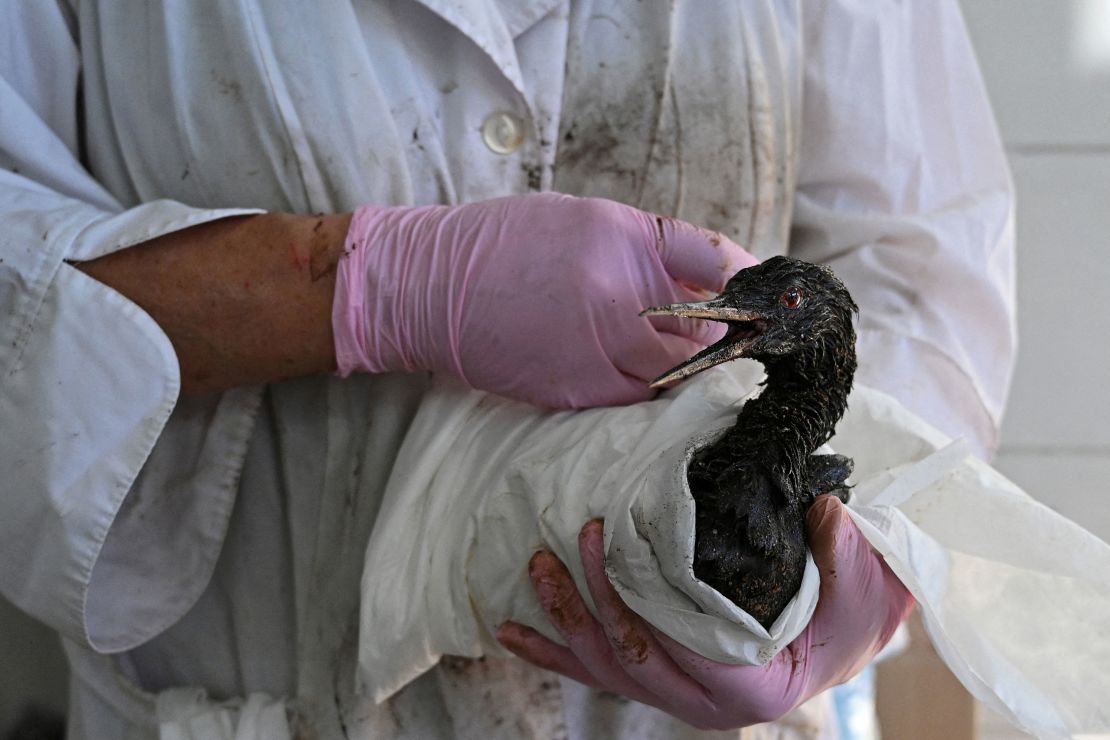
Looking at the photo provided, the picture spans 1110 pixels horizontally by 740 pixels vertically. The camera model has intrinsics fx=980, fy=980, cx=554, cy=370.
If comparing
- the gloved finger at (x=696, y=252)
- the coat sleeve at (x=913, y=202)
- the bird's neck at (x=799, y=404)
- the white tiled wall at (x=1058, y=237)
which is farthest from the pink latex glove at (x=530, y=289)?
the white tiled wall at (x=1058, y=237)

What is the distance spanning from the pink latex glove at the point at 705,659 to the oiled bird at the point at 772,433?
0.03 meters

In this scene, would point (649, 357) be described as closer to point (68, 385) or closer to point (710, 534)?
point (710, 534)

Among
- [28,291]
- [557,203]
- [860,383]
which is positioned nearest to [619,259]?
[557,203]

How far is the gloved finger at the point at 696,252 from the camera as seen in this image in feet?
2.48

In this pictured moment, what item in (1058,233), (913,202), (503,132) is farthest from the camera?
(1058,233)

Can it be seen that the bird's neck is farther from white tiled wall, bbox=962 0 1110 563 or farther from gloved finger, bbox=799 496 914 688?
white tiled wall, bbox=962 0 1110 563

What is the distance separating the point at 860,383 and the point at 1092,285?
980 mm

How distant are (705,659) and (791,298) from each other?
0.80ft

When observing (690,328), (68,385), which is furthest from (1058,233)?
(68,385)

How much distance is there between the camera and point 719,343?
678mm

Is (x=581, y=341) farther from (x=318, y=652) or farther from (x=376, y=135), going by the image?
(x=318, y=652)

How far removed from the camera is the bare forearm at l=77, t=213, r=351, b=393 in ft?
2.51

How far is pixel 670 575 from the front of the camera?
61 cm

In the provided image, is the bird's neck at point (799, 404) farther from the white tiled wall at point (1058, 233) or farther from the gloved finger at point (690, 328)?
the white tiled wall at point (1058, 233)
